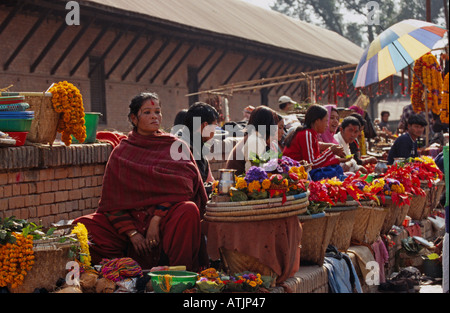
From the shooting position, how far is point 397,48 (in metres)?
8.34

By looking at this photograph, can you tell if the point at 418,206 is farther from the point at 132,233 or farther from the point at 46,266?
the point at 46,266

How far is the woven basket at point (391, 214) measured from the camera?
21.0ft

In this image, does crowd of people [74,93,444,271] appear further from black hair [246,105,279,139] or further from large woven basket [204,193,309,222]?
black hair [246,105,279,139]

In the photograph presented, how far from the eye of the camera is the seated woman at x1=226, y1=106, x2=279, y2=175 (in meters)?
5.20

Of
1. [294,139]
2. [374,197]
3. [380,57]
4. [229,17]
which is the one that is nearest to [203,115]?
[294,139]

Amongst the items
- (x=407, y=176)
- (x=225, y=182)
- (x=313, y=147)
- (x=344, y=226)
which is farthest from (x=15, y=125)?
(x=407, y=176)

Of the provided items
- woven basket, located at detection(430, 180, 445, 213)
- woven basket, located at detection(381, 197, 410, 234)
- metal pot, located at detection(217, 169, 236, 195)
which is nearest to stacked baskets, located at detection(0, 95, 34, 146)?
metal pot, located at detection(217, 169, 236, 195)

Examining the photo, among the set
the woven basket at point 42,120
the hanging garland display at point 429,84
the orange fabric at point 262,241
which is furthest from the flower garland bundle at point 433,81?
the woven basket at point 42,120

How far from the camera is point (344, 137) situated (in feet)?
26.3

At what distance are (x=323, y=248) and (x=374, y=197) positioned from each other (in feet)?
3.94

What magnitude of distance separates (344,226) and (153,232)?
1.68m
